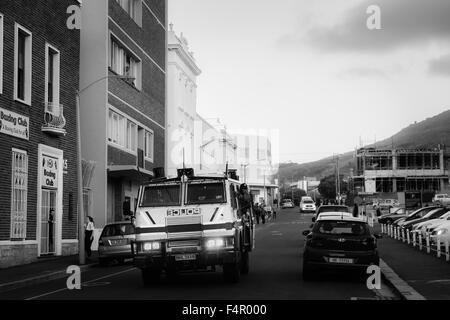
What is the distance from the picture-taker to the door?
27984mm

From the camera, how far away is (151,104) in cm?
4459

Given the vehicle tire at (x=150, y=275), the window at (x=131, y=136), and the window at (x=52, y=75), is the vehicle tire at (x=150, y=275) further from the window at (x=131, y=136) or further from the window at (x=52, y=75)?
the window at (x=131, y=136)

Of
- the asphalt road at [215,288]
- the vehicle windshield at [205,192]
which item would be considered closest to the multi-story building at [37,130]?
the asphalt road at [215,288]

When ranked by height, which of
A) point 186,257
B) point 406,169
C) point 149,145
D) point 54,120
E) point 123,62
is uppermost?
point 123,62

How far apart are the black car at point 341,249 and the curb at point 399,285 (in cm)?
61

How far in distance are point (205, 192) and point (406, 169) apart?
105864mm

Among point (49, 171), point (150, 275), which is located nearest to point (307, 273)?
point (150, 275)

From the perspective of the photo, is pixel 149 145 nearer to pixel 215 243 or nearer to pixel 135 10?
pixel 135 10

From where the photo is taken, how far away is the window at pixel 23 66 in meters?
25.9

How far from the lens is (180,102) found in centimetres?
5841

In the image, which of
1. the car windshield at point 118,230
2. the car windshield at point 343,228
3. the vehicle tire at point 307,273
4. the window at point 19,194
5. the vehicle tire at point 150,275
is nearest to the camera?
the vehicle tire at point 150,275

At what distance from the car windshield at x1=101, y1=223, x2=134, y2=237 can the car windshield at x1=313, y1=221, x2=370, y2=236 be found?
999cm
